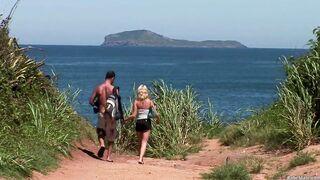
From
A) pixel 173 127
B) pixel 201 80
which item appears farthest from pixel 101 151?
pixel 201 80

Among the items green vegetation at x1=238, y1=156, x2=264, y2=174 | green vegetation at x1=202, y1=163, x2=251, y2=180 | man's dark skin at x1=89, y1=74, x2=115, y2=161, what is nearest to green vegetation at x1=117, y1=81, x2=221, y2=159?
green vegetation at x1=238, y1=156, x2=264, y2=174

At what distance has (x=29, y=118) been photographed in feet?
41.5

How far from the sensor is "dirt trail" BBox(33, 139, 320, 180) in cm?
1065

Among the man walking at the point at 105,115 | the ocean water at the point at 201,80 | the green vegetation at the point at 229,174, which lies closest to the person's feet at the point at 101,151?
the man walking at the point at 105,115

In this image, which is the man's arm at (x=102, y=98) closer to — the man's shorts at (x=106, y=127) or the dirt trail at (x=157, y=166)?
the man's shorts at (x=106, y=127)

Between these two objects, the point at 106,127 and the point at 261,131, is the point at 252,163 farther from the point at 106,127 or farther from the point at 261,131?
the point at 261,131

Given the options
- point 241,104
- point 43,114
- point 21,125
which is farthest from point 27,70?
point 241,104

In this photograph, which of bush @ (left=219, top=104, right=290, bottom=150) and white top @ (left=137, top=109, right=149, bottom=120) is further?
bush @ (left=219, top=104, right=290, bottom=150)

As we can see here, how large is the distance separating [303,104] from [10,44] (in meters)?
6.32

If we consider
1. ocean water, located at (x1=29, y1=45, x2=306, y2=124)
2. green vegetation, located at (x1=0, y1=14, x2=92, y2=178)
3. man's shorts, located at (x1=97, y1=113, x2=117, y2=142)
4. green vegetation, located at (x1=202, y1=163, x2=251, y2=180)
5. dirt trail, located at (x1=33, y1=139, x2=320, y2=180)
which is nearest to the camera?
green vegetation, located at (x1=0, y1=14, x2=92, y2=178)

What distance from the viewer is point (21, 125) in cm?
1205

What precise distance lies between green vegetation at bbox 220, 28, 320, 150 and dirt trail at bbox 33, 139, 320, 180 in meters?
0.40

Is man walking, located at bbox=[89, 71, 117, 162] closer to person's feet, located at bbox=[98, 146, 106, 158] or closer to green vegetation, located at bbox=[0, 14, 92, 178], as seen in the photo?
person's feet, located at bbox=[98, 146, 106, 158]

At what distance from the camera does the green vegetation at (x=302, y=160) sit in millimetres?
11578
